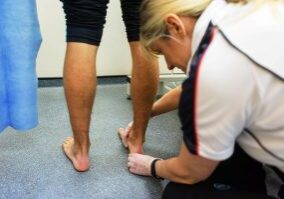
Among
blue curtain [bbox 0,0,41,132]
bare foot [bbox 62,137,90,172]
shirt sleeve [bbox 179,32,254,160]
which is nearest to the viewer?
shirt sleeve [bbox 179,32,254,160]

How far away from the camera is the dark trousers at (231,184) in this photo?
0.70 meters

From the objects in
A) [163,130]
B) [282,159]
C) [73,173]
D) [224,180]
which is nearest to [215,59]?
[282,159]

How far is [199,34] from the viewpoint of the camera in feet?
1.90

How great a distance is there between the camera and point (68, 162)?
109cm

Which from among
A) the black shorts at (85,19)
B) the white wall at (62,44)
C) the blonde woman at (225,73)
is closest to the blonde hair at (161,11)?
the blonde woman at (225,73)

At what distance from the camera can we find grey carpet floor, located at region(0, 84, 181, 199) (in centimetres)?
95

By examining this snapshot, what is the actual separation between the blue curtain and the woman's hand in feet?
1.00

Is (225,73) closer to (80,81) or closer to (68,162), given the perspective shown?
(80,81)

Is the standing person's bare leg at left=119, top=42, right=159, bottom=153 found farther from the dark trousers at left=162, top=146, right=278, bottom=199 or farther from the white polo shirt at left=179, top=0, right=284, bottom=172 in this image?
the white polo shirt at left=179, top=0, right=284, bottom=172

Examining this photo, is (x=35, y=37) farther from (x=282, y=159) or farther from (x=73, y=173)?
(x=282, y=159)

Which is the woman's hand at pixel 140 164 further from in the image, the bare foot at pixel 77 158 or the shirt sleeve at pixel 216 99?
the shirt sleeve at pixel 216 99

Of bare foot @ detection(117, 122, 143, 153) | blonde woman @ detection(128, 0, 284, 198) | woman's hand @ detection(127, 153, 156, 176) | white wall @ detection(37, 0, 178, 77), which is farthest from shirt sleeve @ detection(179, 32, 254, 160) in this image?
white wall @ detection(37, 0, 178, 77)

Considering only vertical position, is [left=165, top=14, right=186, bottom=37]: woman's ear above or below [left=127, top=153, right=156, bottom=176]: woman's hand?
above

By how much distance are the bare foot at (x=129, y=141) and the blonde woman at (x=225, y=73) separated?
46cm
